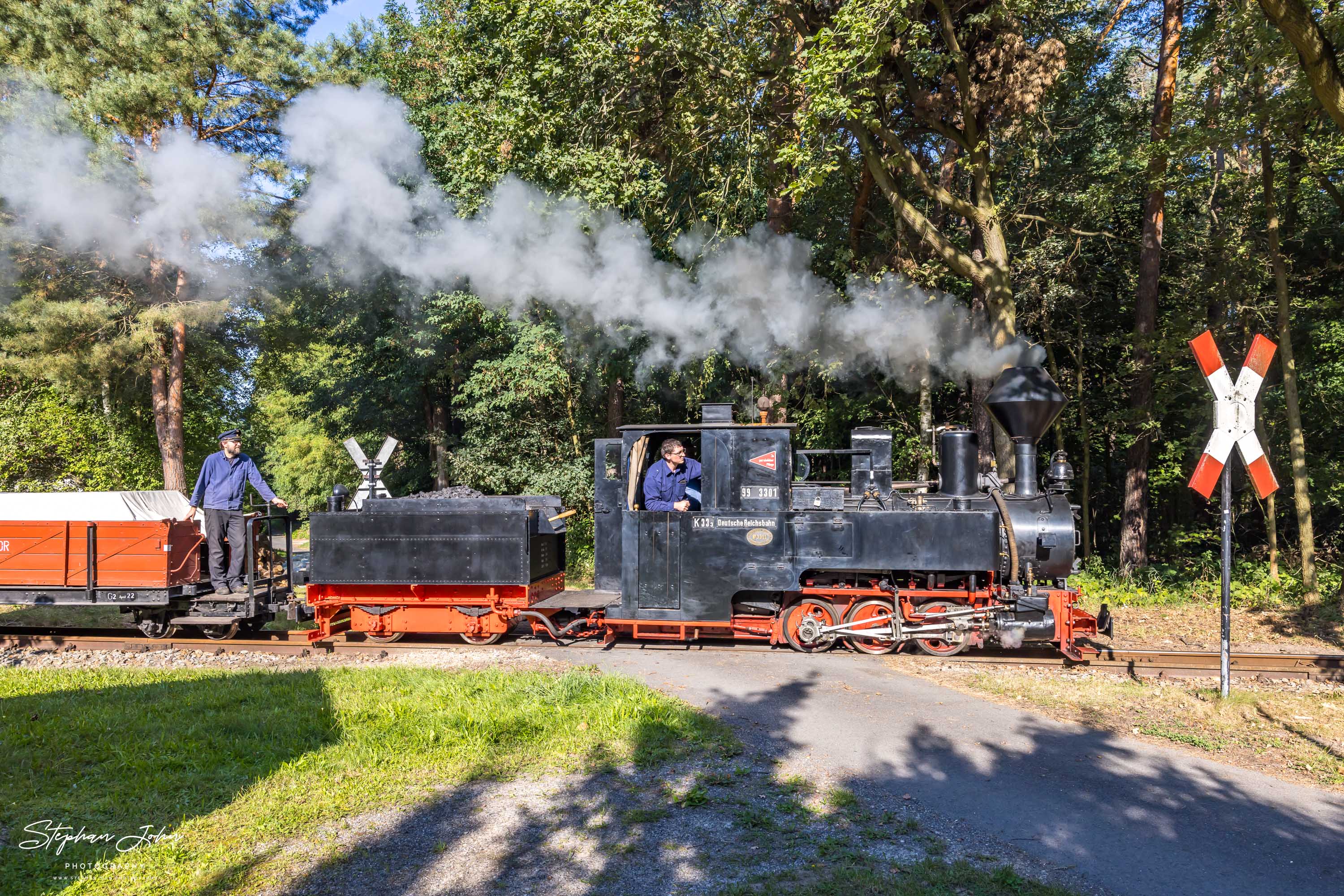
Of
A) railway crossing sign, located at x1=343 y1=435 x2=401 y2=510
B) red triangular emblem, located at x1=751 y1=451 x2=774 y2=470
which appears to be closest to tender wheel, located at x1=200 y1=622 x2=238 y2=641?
railway crossing sign, located at x1=343 y1=435 x2=401 y2=510

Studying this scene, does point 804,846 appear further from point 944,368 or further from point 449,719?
point 944,368

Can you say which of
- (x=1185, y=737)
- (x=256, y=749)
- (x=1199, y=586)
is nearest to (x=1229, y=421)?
(x=1185, y=737)

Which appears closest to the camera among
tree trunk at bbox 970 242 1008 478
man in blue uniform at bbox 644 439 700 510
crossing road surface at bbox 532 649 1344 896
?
crossing road surface at bbox 532 649 1344 896

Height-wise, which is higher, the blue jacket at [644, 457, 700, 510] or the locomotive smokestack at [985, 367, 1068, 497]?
the locomotive smokestack at [985, 367, 1068, 497]

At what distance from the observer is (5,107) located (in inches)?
421

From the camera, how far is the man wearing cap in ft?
27.4

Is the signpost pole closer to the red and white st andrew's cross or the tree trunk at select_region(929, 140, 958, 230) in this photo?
the red and white st andrew's cross

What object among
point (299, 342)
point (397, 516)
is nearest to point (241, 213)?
point (299, 342)

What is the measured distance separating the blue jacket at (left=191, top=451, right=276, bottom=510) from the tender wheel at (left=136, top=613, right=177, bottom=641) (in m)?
1.46

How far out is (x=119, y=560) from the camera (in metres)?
8.37

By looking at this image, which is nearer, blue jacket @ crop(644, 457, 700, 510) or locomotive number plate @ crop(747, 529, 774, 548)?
locomotive number plate @ crop(747, 529, 774, 548)

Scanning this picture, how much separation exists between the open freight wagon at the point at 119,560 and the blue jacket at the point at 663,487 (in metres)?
4.06

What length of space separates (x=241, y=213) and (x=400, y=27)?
5.34 metres

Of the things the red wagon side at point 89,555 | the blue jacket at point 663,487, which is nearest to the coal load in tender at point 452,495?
the blue jacket at point 663,487
